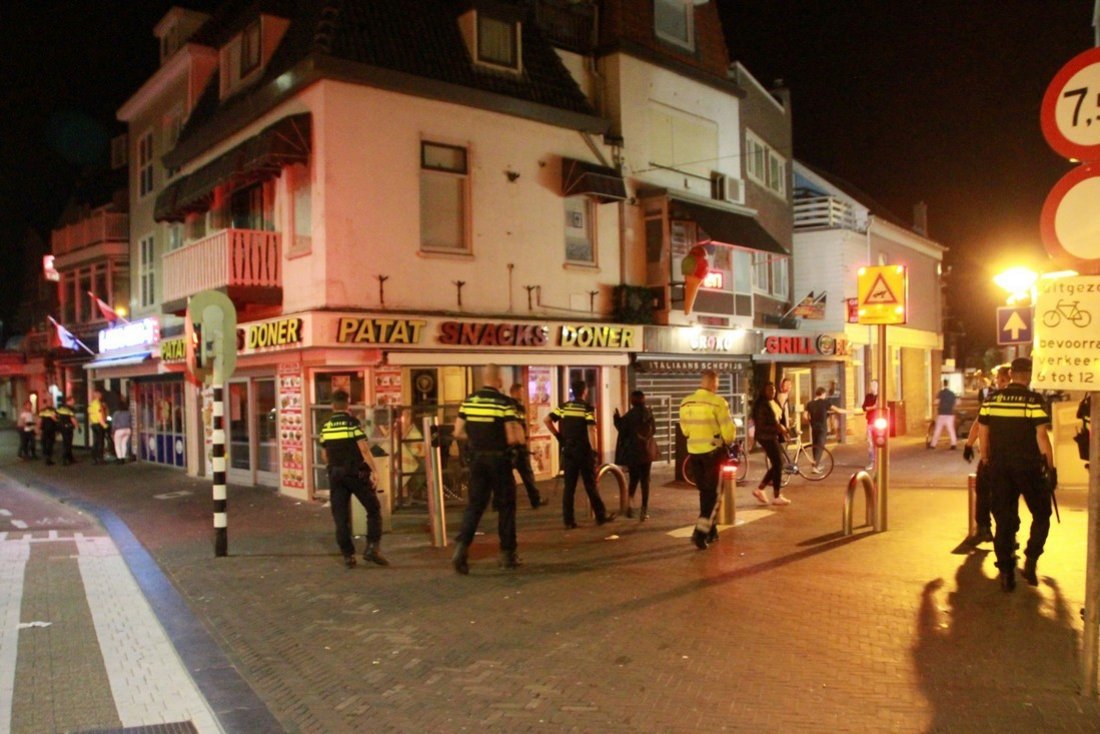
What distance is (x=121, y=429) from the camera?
20.9 meters

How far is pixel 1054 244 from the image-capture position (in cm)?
503

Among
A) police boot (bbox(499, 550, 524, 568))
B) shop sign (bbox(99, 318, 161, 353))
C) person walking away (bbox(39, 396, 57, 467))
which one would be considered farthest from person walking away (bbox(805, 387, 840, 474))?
person walking away (bbox(39, 396, 57, 467))

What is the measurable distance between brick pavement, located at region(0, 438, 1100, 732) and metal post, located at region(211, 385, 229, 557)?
0.22 meters

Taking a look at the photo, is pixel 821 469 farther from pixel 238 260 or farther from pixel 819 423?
pixel 238 260

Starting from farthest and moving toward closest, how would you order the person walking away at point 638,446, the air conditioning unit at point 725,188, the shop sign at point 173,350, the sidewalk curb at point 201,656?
the air conditioning unit at point 725,188 → the shop sign at point 173,350 → the person walking away at point 638,446 → the sidewalk curb at point 201,656

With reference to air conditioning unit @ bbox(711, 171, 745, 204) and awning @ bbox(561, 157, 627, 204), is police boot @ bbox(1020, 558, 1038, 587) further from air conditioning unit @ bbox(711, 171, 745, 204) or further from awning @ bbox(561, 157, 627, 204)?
air conditioning unit @ bbox(711, 171, 745, 204)

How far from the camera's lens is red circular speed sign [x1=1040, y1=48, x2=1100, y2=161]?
15.9 feet

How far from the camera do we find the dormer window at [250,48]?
1554cm

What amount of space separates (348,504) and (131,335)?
1449cm

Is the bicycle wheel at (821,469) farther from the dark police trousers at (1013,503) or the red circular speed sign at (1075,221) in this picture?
the red circular speed sign at (1075,221)

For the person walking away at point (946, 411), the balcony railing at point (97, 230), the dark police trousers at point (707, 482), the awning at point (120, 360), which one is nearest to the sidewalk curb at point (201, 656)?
the dark police trousers at point (707, 482)

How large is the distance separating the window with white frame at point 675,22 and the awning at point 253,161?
843 cm

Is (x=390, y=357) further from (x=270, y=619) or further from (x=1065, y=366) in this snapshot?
(x=1065, y=366)

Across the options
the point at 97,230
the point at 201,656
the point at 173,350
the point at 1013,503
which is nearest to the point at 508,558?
the point at 201,656
